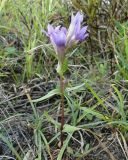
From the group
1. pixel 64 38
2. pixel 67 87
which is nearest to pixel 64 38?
pixel 64 38

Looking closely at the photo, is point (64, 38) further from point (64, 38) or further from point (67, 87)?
point (67, 87)

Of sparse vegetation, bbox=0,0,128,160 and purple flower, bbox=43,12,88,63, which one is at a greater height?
purple flower, bbox=43,12,88,63

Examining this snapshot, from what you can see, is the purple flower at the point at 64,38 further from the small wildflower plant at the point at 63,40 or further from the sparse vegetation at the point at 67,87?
the sparse vegetation at the point at 67,87

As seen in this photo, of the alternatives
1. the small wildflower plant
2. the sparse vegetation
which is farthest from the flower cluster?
the sparse vegetation

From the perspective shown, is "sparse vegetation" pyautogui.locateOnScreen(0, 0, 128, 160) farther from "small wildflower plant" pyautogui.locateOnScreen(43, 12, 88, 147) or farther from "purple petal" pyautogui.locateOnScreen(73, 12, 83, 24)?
"purple petal" pyautogui.locateOnScreen(73, 12, 83, 24)

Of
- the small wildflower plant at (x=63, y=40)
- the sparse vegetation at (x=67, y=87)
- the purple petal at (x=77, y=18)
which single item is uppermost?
the purple petal at (x=77, y=18)

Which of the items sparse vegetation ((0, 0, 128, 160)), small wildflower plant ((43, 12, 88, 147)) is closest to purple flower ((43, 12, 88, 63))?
small wildflower plant ((43, 12, 88, 147))

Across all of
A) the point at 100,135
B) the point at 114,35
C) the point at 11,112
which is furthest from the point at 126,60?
the point at 11,112

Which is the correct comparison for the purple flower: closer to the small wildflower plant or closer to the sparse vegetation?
the small wildflower plant

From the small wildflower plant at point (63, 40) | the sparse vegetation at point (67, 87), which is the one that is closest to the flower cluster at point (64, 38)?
the small wildflower plant at point (63, 40)

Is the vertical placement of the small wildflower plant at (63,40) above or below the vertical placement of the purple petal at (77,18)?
below

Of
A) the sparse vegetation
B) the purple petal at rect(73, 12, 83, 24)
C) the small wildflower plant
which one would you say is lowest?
the sparse vegetation

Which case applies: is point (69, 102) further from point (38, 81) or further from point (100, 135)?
point (38, 81)
